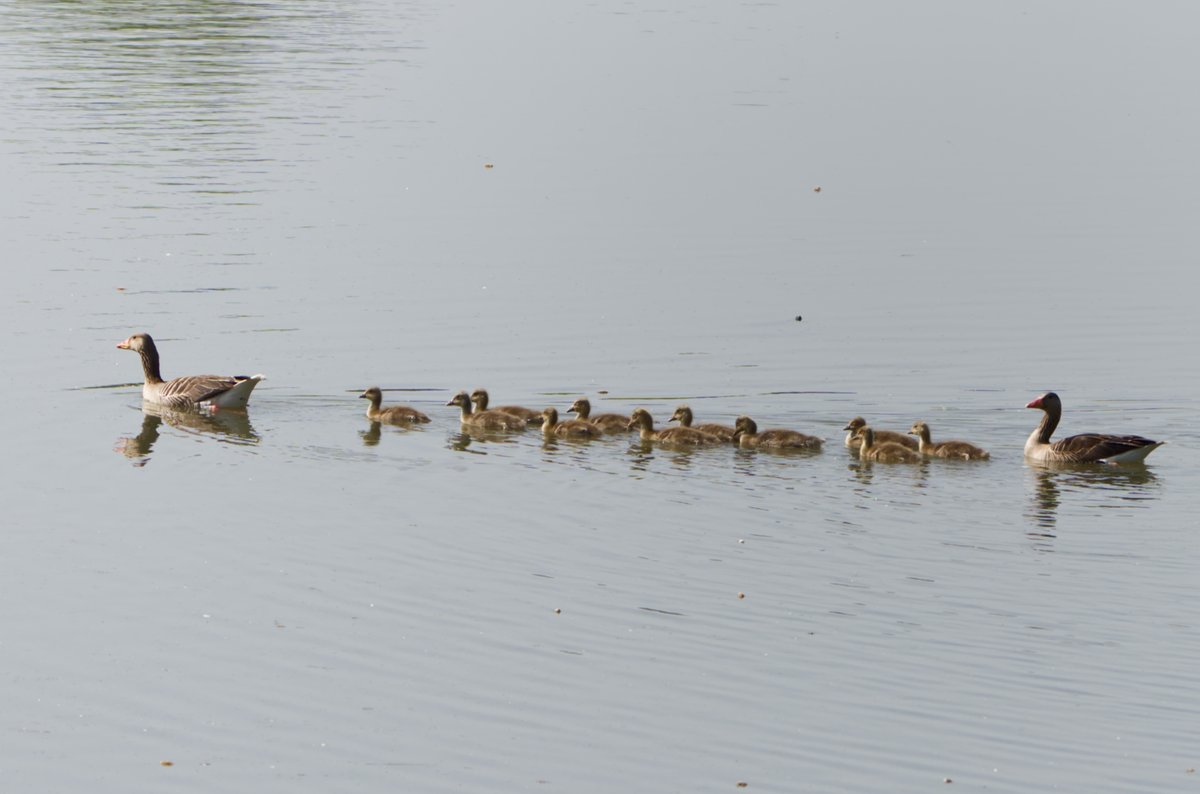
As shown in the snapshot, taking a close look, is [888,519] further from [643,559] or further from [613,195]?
[613,195]

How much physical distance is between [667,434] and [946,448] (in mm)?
2507

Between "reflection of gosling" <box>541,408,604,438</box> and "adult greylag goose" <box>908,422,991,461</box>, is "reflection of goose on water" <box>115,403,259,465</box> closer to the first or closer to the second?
"reflection of gosling" <box>541,408,604,438</box>

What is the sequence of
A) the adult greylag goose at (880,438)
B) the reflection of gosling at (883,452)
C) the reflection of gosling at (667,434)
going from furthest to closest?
the reflection of gosling at (667,434), the adult greylag goose at (880,438), the reflection of gosling at (883,452)

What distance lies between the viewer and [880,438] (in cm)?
1719

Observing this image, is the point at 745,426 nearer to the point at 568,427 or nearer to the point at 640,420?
the point at 640,420

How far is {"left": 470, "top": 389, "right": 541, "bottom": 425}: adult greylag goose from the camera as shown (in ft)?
59.1

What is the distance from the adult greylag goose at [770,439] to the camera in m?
17.1

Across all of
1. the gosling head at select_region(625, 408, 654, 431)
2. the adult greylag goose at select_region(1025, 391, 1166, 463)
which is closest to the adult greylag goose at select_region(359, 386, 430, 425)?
the gosling head at select_region(625, 408, 654, 431)

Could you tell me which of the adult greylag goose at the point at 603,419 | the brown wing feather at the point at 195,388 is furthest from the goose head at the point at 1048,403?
the brown wing feather at the point at 195,388

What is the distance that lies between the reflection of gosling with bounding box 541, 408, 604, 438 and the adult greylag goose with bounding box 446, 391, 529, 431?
0.33m

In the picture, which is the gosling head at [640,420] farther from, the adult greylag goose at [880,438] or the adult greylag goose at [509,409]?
the adult greylag goose at [880,438]

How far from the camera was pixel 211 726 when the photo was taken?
35.2 feet

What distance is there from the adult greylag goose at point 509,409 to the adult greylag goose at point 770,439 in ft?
6.52

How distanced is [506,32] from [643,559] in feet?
117
